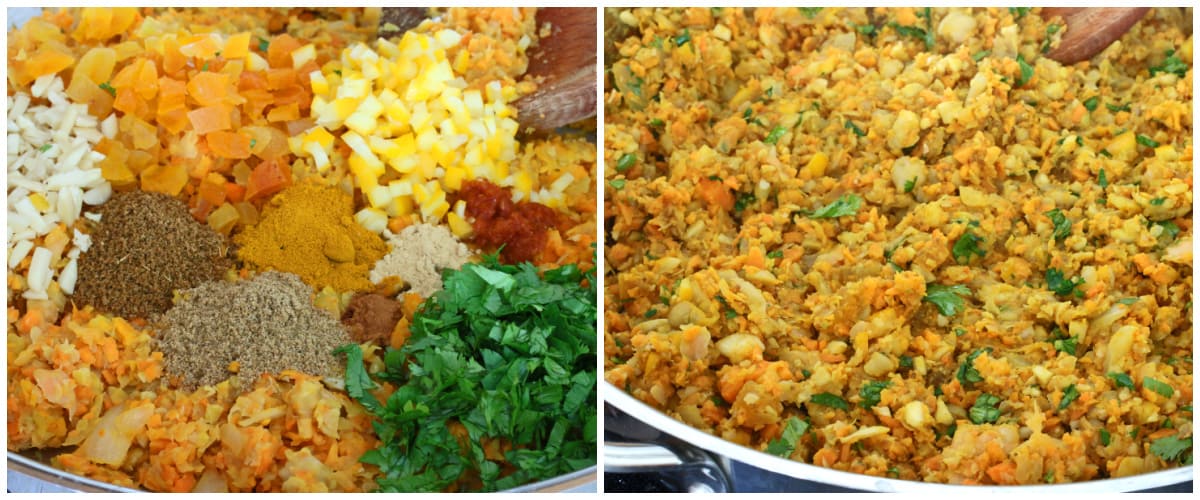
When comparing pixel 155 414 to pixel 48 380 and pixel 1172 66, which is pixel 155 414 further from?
pixel 1172 66

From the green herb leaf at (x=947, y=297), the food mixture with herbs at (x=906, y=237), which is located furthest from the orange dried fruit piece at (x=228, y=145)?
the green herb leaf at (x=947, y=297)

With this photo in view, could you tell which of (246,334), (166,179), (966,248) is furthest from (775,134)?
(166,179)

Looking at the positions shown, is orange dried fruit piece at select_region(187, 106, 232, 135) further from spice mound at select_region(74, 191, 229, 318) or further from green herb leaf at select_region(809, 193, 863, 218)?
green herb leaf at select_region(809, 193, 863, 218)

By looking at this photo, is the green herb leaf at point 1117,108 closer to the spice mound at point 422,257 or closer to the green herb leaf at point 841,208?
the green herb leaf at point 841,208

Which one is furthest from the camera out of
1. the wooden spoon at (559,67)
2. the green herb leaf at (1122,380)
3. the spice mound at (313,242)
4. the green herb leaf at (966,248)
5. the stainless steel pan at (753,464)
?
the wooden spoon at (559,67)

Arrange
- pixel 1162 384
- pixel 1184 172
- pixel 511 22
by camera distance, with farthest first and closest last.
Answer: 1. pixel 511 22
2. pixel 1184 172
3. pixel 1162 384
